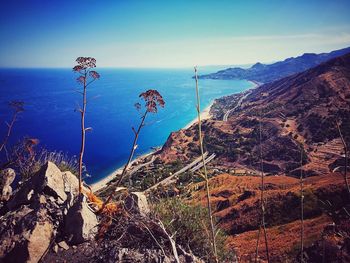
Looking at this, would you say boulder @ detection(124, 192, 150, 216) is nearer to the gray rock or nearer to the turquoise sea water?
the gray rock

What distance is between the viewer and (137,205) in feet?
20.1

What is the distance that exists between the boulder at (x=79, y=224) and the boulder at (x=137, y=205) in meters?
0.84

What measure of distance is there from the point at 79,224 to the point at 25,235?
1.01 meters

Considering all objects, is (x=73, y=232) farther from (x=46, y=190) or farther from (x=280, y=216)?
(x=280, y=216)

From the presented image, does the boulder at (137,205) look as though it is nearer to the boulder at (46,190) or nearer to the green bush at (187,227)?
the green bush at (187,227)

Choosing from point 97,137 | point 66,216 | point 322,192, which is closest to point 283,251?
point 322,192

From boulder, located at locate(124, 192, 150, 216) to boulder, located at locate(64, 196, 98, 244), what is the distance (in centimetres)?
84

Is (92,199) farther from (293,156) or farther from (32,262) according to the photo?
(293,156)

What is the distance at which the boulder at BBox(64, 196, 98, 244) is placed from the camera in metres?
5.62

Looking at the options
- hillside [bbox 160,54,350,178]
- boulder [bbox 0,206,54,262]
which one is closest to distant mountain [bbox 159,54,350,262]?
hillside [bbox 160,54,350,178]

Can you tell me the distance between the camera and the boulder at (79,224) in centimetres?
562

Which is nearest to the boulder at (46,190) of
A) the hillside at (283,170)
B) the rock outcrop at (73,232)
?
the rock outcrop at (73,232)

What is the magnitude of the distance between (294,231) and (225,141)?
55.5 metres

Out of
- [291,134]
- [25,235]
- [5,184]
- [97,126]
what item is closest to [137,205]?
[25,235]
